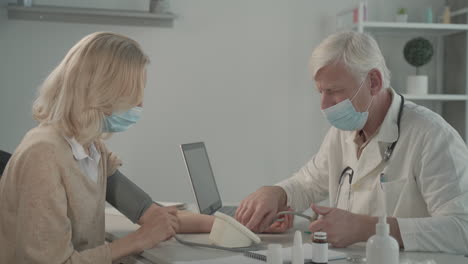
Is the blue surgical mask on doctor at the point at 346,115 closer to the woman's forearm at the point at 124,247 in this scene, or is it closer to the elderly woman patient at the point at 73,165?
the elderly woman patient at the point at 73,165

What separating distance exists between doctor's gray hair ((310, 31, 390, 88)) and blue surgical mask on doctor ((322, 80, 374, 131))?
0.22 feet

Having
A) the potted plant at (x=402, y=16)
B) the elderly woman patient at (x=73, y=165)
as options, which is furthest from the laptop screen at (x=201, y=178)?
the potted plant at (x=402, y=16)

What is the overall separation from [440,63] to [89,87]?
131 inches

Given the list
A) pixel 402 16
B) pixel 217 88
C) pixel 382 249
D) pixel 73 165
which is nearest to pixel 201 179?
pixel 73 165

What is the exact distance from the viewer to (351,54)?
2055 millimetres

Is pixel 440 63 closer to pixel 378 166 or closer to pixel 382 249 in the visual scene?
pixel 378 166

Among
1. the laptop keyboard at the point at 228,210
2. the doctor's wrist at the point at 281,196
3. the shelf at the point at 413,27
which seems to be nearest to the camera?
the doctor's wrist at the point at 281,196

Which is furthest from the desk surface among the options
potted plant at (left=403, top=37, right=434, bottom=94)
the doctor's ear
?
potted plant at (left=403, top=37, right=434, bottom=94)

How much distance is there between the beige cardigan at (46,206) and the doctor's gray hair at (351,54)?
2.88 ft

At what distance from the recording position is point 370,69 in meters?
2.09

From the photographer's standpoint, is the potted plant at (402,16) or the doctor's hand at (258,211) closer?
the doctor's hand at (258,211)

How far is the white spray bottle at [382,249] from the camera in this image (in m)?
1.34

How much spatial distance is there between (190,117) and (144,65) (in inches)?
87.0

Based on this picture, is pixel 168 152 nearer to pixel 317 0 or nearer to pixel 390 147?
pixel 317 0
